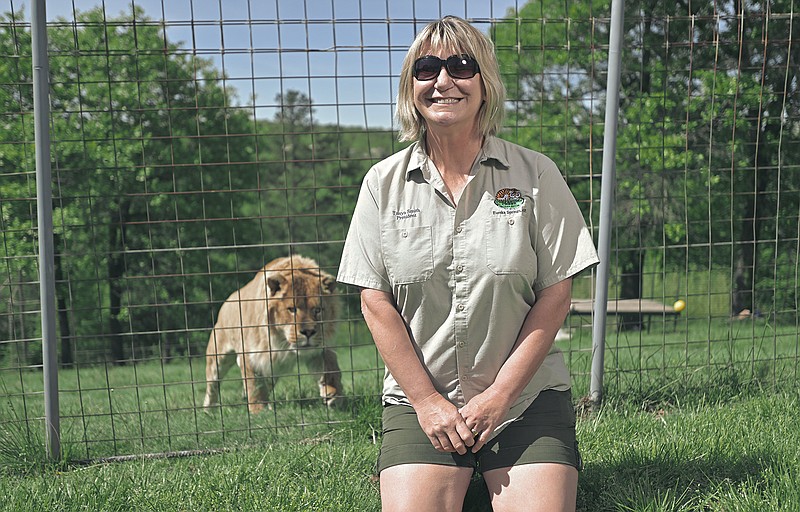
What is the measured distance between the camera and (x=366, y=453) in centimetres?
403

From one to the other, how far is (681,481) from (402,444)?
1.41 m

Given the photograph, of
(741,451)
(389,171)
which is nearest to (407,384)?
(389,171)

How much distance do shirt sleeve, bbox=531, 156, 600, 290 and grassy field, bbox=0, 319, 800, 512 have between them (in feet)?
3.54

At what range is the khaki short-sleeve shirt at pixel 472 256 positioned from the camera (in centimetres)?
289

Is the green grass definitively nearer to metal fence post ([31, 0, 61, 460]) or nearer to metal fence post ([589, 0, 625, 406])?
metal fence post ([31, 0, 61, 460])

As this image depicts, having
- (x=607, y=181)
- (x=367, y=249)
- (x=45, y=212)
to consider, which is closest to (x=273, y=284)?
(x=45, y=212)

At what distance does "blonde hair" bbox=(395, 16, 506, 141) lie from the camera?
2.88 meters

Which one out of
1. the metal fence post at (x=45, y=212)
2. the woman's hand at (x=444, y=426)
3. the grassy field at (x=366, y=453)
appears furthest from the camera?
the metal fence post at (x=45, y=212)

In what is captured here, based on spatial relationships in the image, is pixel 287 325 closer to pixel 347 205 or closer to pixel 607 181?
pixel 607 181

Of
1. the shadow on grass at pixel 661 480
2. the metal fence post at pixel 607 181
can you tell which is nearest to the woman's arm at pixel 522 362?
the shadow on grass at pixel 661 480

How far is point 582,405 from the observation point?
15.3 ft

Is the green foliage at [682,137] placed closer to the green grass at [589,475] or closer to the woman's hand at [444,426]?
the green grass at [589,475]

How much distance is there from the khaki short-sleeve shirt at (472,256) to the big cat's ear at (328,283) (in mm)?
3084

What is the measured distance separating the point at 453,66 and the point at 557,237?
2.69 feet
